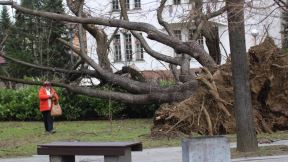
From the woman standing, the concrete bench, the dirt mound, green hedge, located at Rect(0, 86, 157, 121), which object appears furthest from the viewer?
green hedge, located at Rect(0, 86, 157, 121)

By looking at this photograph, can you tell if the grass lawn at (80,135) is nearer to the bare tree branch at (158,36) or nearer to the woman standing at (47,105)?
the woman standing at (47,105)

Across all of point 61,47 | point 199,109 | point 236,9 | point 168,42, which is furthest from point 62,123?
point 61,47

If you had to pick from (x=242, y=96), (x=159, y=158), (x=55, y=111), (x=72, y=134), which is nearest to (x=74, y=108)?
(x=55, y=111)

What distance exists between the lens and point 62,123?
24453 millimetres

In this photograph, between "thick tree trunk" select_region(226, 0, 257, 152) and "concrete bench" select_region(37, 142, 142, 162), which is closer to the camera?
"concrete bench" select_region(37, 142, 142, 162)

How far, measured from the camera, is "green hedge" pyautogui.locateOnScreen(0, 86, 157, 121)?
2545 centimetres

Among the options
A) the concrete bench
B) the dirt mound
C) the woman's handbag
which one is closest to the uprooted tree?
the dirt mound

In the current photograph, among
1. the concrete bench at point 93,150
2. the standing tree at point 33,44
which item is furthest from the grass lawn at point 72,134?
the standing tree at point 33,44

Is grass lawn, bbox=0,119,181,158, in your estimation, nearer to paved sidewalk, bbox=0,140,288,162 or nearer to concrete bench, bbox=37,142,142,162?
paved sidewalk, bbox=0,140,288,162

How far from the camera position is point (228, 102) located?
18.3 metres

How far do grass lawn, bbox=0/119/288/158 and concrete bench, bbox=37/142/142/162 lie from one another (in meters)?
3.97

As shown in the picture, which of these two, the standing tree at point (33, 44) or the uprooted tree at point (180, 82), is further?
the standing tree at point (33, 44)

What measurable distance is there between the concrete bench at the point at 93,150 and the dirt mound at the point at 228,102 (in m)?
7.58

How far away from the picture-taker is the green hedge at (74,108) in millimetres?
25453
